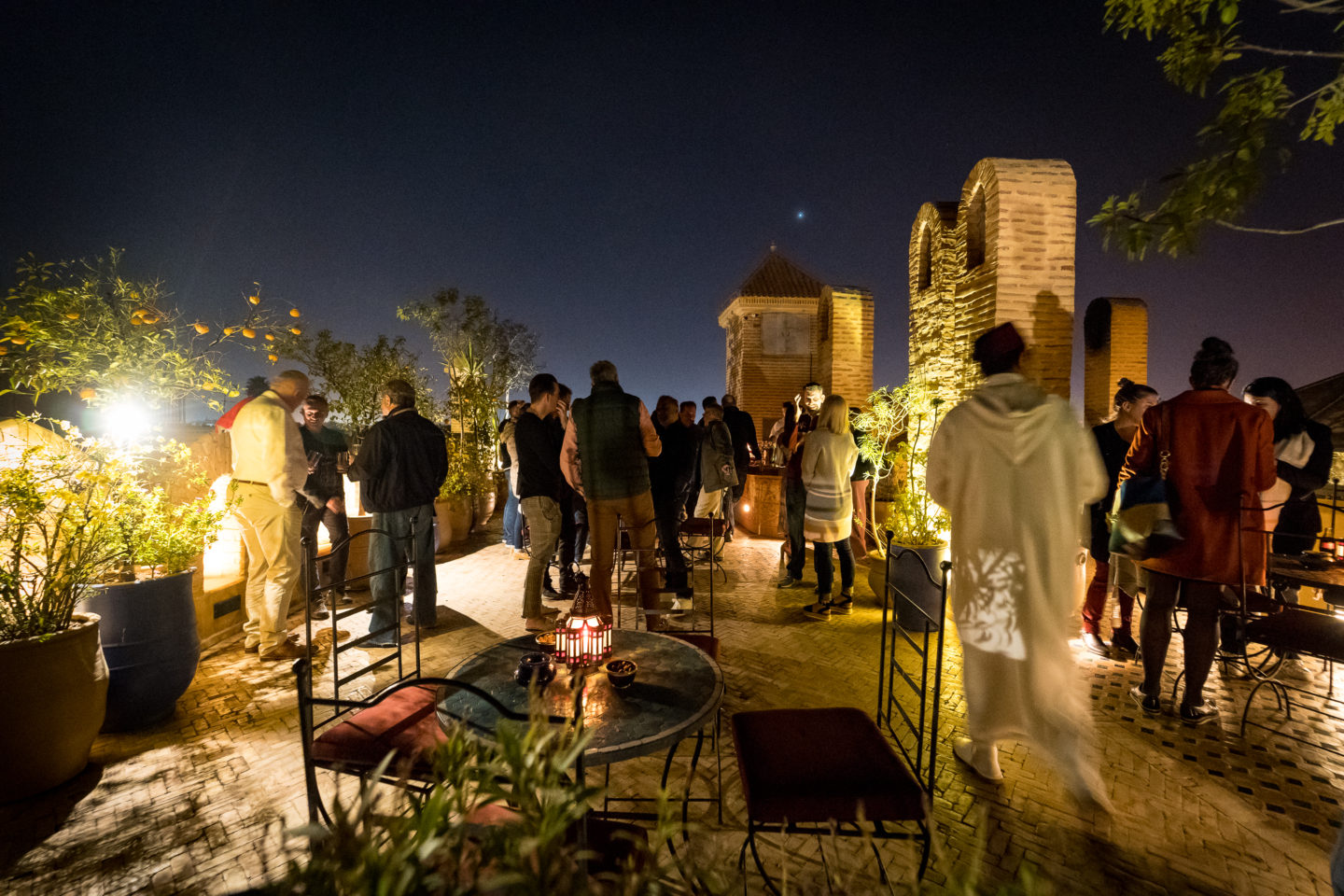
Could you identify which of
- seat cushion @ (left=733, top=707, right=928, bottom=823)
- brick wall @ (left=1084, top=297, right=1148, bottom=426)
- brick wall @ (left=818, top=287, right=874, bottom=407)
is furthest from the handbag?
brick wall @ (left=1084, top=297, right=1148, bottom=426)

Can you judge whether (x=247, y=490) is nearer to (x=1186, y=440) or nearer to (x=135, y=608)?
(x=135, y=608)

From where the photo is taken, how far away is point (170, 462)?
4812mm

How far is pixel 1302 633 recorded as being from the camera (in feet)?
10.6

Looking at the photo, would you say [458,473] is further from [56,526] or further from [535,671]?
[535,671]

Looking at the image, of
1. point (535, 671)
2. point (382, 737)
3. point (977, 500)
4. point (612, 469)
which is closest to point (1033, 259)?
point (977, 500)

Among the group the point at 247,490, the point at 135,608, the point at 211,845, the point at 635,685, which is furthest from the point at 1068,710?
the point at 247,490

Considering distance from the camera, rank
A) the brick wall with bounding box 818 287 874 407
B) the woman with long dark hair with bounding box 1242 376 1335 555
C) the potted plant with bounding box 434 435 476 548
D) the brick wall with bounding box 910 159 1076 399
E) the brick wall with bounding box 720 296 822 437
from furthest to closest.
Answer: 1. the brick wall with bounding box 720 296 822 437
2. the brick wall with bounding box 818 287 874 407
3. the potted plant with bounding box 434 435 476 548
4. the brick wall with bounding box 910 159 1076 399
5. the woman with long dark hair with bounding box 1242 376 1335 555

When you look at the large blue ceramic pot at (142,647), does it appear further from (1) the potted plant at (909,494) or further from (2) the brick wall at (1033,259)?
(2) the brick wall at (1033,259)

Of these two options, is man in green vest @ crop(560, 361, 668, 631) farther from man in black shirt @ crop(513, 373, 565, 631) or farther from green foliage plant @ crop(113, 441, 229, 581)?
green foliage plant @ crop(113, 441, 229, 581)

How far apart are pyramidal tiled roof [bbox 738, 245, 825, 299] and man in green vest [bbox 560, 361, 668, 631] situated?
16.3 metres

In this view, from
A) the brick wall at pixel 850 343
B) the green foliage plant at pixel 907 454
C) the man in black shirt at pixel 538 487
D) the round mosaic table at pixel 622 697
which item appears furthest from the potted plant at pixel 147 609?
the brick wall at pixel 850 343

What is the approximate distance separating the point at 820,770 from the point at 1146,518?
8.53 ft

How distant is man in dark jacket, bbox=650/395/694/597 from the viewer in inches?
228

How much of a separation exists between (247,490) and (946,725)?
5.17 m
